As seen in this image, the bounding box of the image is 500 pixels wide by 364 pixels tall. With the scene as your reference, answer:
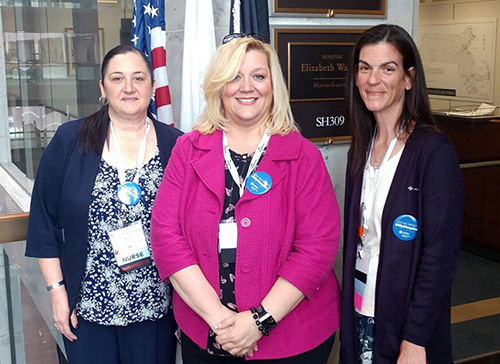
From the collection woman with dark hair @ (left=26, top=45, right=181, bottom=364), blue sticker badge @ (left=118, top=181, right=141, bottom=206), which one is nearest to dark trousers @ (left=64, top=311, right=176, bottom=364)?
woman with dark hair @ (left=26, top=45, right=181, bottom=364)

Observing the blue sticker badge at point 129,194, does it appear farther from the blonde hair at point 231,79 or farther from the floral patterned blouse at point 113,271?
the blonde hair at point 231,79

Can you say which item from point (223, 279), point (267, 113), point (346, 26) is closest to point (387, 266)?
point (223, 279)

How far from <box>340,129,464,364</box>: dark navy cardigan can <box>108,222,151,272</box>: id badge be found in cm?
83

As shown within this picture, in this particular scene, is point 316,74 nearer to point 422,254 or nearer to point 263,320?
point 422,254

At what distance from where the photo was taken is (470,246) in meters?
5.34

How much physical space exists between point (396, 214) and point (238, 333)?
2.02 feet

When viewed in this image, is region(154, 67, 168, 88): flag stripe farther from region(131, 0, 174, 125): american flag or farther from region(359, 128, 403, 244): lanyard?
region(359, 128, 403, 244): lanyard

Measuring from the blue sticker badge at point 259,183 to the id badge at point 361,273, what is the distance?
0.41 m

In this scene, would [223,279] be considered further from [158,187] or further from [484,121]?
[484,121]

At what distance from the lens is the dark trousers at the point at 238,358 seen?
6.33ft

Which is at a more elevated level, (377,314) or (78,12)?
(78,12)

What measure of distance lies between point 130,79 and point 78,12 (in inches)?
86.3

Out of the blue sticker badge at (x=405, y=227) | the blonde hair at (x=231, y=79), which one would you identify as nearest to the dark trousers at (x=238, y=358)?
the blue sticker badge at (x=405, y=227)

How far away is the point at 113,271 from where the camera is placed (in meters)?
2.13
